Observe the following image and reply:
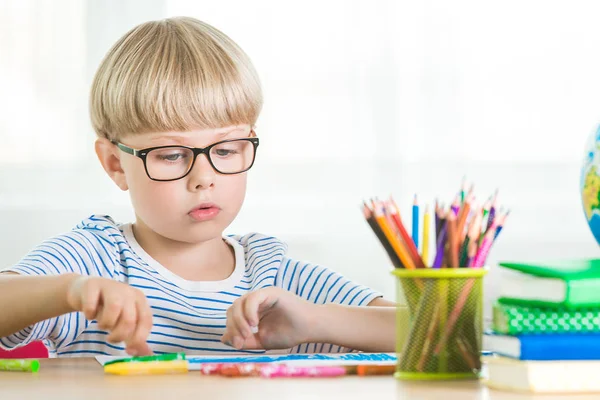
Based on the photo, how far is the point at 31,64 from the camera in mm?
2240

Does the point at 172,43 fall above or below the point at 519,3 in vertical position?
below

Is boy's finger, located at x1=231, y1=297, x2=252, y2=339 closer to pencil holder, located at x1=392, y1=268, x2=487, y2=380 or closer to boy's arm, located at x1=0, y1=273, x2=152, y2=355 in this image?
boy's arm, located at x1=0, y1=273, x2=152, y2=355

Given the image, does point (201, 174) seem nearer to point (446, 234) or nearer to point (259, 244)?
point (259, 244)

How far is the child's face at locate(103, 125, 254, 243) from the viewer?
3.66 ft

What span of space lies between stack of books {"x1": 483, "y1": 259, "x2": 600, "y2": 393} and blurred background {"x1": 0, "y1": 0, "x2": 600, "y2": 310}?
62.7 inches

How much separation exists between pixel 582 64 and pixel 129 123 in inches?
59.6

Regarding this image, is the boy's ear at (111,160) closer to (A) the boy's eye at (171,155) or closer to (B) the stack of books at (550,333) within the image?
(A) the boy's eye at (171,155)

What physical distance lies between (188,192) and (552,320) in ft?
1.89

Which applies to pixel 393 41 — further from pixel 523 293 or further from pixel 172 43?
pixel 523 293

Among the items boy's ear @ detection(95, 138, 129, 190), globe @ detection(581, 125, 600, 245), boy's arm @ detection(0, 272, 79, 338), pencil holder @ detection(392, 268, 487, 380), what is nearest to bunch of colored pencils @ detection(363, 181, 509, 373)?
pencil holder @ detection(392, 268, 487, 380)

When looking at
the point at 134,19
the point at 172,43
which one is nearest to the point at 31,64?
the point at 134,19

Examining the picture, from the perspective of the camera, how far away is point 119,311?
74cm

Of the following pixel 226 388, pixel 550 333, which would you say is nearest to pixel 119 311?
pixel 226 388

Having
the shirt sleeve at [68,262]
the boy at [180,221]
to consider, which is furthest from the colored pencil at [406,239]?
the shirt sleeve at [68,262]
